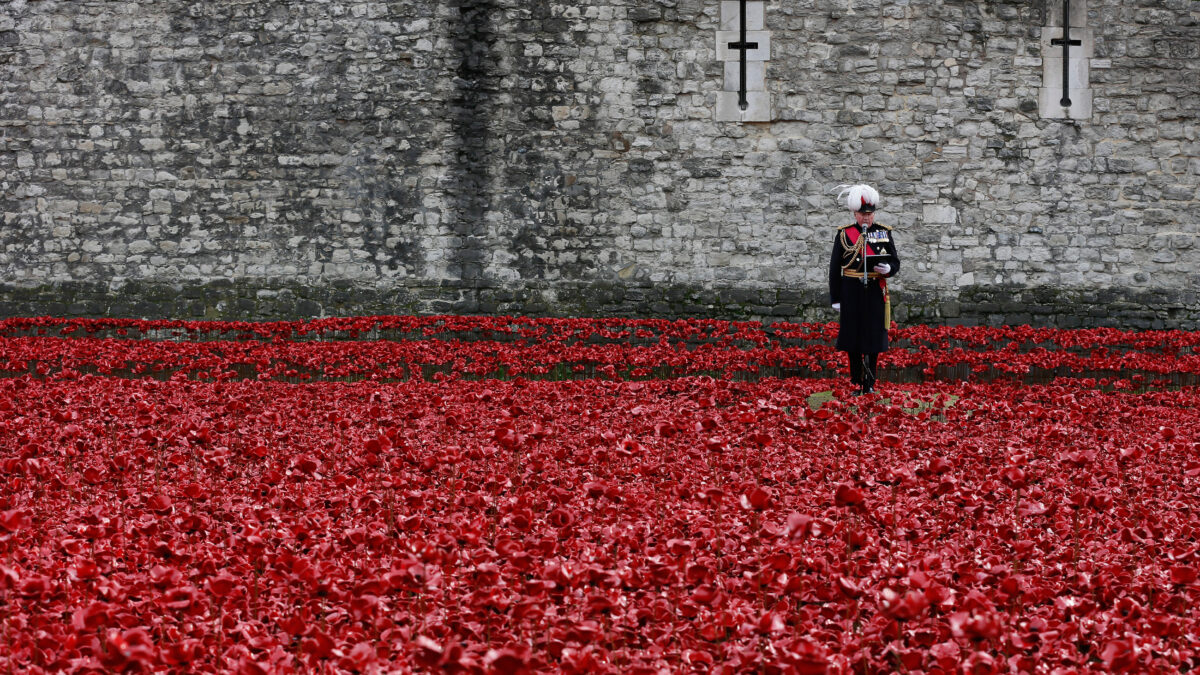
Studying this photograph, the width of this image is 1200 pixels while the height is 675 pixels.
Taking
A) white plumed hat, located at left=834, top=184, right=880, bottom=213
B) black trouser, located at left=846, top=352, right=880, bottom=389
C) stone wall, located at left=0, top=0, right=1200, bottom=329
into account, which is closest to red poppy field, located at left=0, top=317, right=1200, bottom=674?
black trouser, located at left=846, top=352, right=880, bottom=389

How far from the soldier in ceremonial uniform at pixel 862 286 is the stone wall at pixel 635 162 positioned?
11.7 feet

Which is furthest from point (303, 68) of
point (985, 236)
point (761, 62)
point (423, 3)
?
point (985, 236)

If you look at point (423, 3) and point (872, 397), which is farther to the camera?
point (423, 3)

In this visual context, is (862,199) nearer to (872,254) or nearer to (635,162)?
(872,254)

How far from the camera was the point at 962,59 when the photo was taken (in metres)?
10.6

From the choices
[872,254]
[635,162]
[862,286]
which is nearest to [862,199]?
[872,254]

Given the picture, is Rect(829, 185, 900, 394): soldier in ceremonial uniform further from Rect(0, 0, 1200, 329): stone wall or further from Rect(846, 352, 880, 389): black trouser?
Rect(0, 0, 1200, 329): stone wall

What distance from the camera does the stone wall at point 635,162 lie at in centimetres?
1055

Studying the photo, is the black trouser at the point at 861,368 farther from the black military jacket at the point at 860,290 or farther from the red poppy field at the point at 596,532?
the red poppy field at the point at 596,532

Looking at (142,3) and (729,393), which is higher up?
(142,3)

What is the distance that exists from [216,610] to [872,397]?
3.74 meters

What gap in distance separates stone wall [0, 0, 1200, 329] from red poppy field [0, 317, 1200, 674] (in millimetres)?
4044

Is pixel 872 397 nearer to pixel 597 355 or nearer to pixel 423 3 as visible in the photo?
pixel 597 355

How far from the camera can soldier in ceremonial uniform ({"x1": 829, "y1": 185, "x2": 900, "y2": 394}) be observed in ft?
22.4
